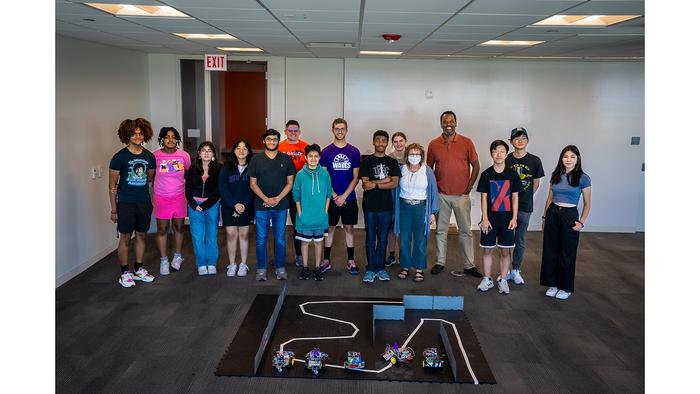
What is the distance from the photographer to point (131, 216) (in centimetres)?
616

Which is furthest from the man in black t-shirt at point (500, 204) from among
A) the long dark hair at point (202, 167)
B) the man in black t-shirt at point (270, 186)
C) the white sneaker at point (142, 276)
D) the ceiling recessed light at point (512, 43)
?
the white sneaker at point (142, 276)

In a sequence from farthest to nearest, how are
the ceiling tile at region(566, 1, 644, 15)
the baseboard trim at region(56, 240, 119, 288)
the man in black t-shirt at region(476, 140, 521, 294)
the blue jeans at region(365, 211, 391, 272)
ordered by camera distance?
the blue jeans at region(365, 211, 391, 272) < the baseboard trim at region(56, 240, 119, 288) < the man in black t-shirt at region(476, 140, 521, 294) < the ceiling tile at region(566, 1, 644, 15)

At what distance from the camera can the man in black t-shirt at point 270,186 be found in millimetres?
6324

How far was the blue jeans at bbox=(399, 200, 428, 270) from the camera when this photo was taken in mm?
6449

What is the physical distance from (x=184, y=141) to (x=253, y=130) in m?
4.53

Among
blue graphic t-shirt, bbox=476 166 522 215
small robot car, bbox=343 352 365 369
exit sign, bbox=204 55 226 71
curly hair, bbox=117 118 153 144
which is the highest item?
exit sign, bbox=204 55 226 71

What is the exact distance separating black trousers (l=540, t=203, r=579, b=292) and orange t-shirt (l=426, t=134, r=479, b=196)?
1.12 m

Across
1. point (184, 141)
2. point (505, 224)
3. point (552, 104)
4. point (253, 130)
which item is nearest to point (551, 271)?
point (505, 224)

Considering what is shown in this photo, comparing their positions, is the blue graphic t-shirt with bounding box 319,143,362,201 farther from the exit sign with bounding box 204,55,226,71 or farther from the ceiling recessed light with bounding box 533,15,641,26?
the exit sign with bounding box 204,55,226,71

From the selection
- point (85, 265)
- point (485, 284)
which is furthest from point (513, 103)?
point (85, 265)

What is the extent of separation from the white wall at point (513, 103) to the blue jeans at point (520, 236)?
2985 mm

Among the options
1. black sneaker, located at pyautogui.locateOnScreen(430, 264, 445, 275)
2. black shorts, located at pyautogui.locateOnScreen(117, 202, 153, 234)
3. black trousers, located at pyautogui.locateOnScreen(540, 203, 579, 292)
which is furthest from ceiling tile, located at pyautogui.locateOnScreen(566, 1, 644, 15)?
black shorts, located at pyautogui.locateOnScreen(117, 202, 153, 234)

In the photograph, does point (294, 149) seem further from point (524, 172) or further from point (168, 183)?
point (524, 172)

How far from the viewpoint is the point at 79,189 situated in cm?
671
